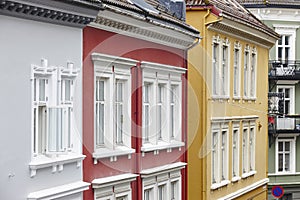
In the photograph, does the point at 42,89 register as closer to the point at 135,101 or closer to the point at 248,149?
the point at 135,101

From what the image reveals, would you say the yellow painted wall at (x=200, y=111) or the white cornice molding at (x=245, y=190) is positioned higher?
the yellow painted wall at (x=200, y=111)

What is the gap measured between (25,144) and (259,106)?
20778 millimetres

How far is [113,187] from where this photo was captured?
17781 mm

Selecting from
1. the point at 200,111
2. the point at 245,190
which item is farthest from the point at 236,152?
the point at 200,111

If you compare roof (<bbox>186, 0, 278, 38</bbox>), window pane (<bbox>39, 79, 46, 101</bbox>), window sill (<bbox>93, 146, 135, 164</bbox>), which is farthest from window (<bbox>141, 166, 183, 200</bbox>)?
roof (<bbox>186, 0, 278, 38</bbox>)

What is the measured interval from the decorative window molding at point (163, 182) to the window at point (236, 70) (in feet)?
24.1

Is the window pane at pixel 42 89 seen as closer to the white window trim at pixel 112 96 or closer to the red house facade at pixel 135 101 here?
the red house facade at pixel 135 101

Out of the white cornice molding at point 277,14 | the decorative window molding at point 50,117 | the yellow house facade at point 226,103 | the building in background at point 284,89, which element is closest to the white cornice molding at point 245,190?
the yellow house facade at point 226,103

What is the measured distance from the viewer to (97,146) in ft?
56.3

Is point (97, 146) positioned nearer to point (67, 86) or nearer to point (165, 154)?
→ point (67, 86)

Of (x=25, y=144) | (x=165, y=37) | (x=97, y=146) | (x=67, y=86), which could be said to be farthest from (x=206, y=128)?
(x=25, y=144)

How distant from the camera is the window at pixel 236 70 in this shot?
96.6 feet

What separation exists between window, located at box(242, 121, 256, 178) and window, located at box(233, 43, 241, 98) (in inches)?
59.7

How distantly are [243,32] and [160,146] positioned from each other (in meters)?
9.61
